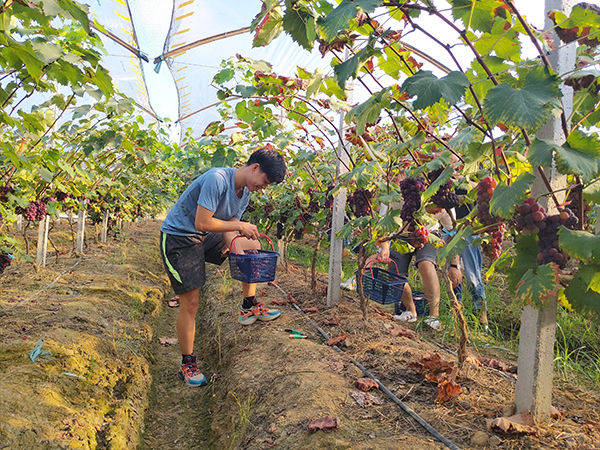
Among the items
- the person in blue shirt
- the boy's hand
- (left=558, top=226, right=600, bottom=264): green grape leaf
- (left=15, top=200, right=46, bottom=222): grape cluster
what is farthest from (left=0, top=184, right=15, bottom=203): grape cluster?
(left=558, top=226, right=600, bottom=264): green grape leaf

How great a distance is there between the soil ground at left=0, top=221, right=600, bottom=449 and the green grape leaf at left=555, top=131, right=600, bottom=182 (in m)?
1.07

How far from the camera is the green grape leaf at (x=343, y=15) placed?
1.33 m

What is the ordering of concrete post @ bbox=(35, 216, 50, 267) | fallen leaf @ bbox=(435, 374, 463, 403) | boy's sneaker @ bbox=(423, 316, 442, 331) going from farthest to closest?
concrete post @ bbox=(35, 216, 50, 267), boy's sneaker @ bbox=(423, 316, 442, 331), fallen leaf @ bbox=(435, 374, 463, 403)

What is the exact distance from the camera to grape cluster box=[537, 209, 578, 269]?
151 centimetres

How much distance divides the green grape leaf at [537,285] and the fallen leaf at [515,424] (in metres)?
0.56

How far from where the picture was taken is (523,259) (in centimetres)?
161

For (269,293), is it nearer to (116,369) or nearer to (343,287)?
(343,287)

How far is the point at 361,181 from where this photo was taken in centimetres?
261

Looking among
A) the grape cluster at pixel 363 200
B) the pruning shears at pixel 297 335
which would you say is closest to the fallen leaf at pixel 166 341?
the pruning shears at pixel 297 335

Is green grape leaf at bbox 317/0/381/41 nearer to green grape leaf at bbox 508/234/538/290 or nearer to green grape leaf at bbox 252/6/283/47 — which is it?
green grape leaf at bbox 252/6/283/47

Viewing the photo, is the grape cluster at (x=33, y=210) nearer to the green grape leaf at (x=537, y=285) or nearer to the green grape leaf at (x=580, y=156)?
the green grape leaf at (x=537, y=285)

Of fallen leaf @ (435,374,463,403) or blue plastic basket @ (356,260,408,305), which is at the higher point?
blue plastic basket @ (356,260,408,305)

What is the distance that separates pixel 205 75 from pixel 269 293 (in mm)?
8564

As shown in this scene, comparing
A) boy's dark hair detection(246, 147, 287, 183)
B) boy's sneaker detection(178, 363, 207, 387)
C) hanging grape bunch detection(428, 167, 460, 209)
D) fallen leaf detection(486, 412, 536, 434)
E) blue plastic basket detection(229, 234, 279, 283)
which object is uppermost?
boy's dark hair detection(246, 147, 287, 183)
